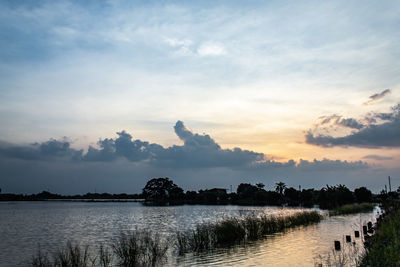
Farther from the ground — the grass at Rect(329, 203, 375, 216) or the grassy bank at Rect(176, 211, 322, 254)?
the grassy bank at Rect(176, 211, 322, 254)

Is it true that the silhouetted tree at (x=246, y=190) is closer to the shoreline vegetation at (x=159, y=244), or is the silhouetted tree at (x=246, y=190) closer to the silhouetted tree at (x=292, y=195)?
the silhouetted tree at (x=292, y=195)

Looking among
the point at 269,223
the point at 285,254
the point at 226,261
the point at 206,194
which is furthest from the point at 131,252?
the point at 206,194

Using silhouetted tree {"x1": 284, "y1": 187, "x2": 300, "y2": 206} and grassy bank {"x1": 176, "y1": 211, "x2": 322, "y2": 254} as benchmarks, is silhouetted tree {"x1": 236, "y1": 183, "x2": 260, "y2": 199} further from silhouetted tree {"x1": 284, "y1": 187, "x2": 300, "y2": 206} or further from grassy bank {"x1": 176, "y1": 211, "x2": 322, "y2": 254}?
grassy bank {"x1": 176, "y1": 211, "x2": 322, "y2": 254}

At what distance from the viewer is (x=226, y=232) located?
2292cm

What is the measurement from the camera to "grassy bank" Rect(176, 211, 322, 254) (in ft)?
67.8

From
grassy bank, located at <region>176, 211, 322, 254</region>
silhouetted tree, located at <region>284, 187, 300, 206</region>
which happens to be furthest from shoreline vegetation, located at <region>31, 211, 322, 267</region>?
silhouetted tree, located at <region>284, 187, 300, 206</region>

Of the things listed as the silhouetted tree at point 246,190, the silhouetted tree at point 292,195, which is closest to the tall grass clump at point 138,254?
the silhouetted tree at point 292,195

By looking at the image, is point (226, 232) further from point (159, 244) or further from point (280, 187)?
point (280, 187)

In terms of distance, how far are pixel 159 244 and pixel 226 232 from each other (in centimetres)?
518

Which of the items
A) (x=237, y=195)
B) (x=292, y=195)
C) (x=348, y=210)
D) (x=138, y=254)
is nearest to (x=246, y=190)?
(x=237, y=195)

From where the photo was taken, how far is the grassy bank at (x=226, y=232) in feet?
67.8

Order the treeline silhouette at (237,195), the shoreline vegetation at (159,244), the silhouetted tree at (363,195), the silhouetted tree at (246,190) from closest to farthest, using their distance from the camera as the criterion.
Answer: the shoreline vegetation at (159,244), the silhouetted tree at (363,195), the treeline silhouette at (237,195), the silhouetted tree at (246,190)

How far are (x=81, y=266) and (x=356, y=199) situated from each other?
85893mm

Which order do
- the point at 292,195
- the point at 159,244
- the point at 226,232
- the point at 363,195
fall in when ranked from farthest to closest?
the point at 292,195
the point at 363,195
the point at 226,232
the point at 159,244
